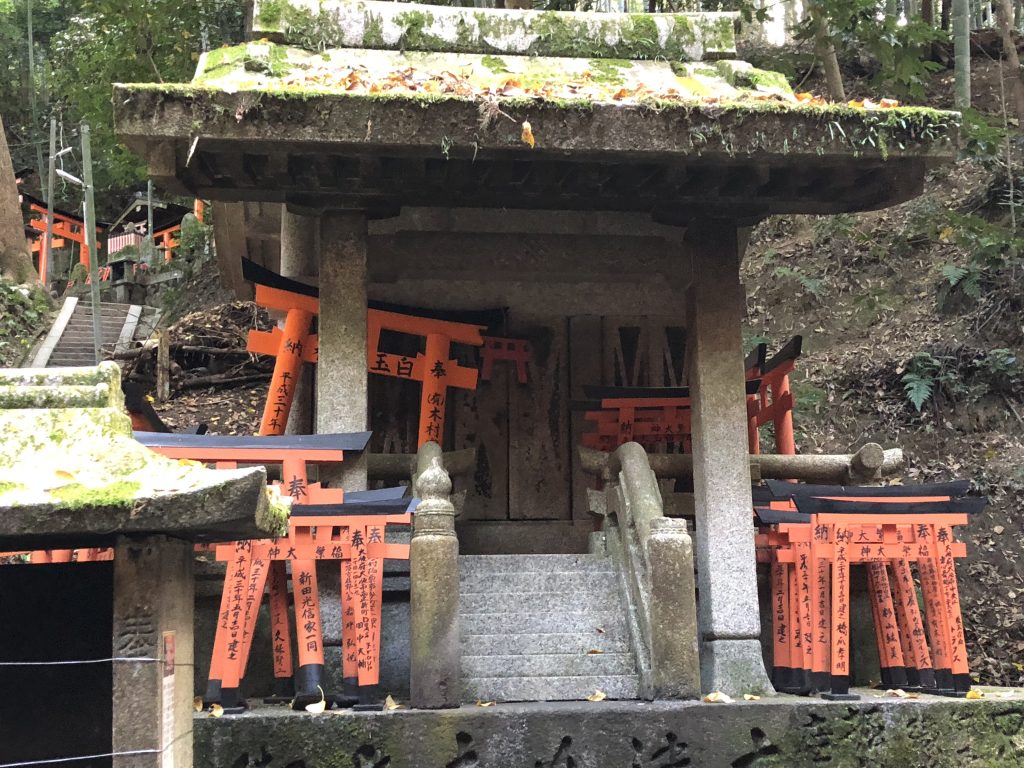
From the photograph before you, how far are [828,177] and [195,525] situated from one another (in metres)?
5.48

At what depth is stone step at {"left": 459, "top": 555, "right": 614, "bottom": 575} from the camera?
26.3 feet

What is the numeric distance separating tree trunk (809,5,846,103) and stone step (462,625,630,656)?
7.05 meters

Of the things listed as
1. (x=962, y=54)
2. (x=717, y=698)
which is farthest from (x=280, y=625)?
(x=962, y=54)

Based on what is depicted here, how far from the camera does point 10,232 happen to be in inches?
1027

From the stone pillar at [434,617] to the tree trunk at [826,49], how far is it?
7.62 m

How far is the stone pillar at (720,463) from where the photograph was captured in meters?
7.30

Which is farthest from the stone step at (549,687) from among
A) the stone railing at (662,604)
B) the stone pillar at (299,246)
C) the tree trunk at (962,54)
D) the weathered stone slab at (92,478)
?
the tree trunk at (962,54)

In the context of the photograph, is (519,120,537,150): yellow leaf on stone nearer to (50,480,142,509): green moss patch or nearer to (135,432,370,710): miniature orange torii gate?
(135,432,370,710): miniature orange torii gate

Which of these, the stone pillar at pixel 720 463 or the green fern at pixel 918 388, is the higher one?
the green fern at pixel 918 388

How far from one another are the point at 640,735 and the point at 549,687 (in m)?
0.84

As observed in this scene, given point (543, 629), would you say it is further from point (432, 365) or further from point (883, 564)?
point (432, 365)

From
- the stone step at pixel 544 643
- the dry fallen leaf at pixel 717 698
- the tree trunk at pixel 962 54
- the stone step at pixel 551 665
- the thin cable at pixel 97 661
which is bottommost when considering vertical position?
the dry fallen leaf at pixel 717 698

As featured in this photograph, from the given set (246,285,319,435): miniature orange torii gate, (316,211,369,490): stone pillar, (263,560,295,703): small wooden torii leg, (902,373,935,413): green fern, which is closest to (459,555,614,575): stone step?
(316,211,369,490): stone pillar

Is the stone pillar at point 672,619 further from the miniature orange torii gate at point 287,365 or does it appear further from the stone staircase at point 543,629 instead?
the miniature orange torii gate at point 287,365
